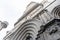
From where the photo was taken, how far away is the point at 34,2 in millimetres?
17766

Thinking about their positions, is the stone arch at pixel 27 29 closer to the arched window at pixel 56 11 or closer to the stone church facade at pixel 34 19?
the stone church facade at pixel 34 19

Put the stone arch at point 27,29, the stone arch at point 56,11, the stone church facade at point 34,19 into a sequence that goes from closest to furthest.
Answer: the stone church facade at point 34,19, the stone arch at point 56,11, the stone arch at point 27,29

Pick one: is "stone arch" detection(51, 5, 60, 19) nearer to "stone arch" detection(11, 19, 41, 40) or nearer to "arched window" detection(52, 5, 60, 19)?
"arched window" detection(52, 5, 60, 19)

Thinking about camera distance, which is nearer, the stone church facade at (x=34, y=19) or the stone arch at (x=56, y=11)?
the stone church facade at (x=34, y=19)

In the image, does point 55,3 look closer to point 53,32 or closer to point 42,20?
point 42,20

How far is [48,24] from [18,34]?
432cm

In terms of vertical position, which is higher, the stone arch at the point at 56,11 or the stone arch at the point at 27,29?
the stone arch at the point at 56,11

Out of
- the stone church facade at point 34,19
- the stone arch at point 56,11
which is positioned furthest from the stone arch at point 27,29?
the stone arch at point 56,11

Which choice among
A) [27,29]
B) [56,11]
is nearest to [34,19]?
[27,29]

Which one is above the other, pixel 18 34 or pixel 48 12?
pixel 48 12

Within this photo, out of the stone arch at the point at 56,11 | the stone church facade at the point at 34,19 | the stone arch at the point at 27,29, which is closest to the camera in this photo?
the stone church facade at the point at 34,19

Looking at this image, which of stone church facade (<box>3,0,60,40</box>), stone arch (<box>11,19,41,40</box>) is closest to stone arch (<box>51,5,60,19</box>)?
stone church facade (<box>3,0,60,40</box>)

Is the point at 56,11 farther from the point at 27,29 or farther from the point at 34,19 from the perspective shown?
the point at 27,29

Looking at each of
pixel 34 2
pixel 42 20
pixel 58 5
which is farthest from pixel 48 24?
pixel 34 2
